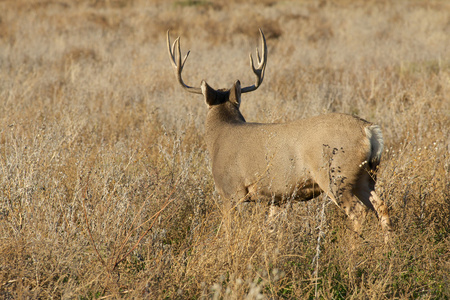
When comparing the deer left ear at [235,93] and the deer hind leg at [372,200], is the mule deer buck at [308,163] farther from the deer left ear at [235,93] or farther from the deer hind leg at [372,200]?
the deer left ear at [235,93]

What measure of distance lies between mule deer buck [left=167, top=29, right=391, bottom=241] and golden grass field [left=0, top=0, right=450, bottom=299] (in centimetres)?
21

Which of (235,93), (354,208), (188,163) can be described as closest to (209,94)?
(235,93)

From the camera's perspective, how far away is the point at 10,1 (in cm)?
2519

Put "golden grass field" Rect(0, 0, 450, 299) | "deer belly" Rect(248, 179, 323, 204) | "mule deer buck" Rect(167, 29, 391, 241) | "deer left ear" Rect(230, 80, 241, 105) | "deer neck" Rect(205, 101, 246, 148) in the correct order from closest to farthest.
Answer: "golden grass field" Rect(0, 0, 450, 299) < "mule deer buck" Rect(167, 29, 391, 241) < "deer belly" Rect(248, 179, 323, 204) < "deer neck" Rect(205, 101, 246, 148) < "deer left ear" Rect(230, 80, 241, 105)

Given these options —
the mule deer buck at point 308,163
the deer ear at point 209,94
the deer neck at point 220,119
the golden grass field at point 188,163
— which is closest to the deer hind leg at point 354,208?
the mule deer buck at point 308,163

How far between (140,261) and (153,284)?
436mm

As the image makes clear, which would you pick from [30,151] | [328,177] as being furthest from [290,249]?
[30,151]

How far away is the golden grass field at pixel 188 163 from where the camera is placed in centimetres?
357

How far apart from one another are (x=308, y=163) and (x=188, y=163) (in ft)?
5.13

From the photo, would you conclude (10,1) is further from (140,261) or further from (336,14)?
(140,261)

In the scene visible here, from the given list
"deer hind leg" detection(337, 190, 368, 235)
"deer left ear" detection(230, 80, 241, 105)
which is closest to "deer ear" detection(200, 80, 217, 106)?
"deer left ear" detection(230, 80, 241, 105)

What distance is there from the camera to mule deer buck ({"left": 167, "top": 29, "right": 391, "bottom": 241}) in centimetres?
410

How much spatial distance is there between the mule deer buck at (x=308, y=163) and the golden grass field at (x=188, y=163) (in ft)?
0.67

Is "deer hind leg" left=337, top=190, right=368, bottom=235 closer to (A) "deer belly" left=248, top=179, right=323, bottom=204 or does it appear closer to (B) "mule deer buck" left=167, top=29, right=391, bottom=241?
(B) "mule deer buck" left=167, top=29, right=391, bottom=241
